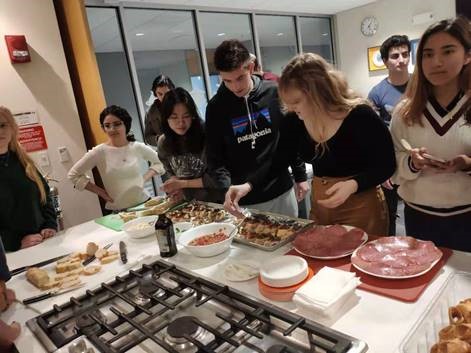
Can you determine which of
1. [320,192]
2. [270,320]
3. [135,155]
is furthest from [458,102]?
[135,155]

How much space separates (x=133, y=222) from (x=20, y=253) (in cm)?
57

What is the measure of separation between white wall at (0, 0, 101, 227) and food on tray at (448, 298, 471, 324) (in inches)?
113

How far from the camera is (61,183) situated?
292 cm

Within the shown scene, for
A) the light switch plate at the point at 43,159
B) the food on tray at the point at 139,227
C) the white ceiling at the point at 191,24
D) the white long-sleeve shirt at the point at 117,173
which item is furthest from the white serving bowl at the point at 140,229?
the white ceiling at the point at 191,24

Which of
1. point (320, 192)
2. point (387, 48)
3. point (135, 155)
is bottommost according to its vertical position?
point (320, 192)

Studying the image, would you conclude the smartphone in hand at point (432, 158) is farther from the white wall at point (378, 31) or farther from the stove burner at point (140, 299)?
the white wall at point (378, 31)

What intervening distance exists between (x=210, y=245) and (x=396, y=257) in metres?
0.61

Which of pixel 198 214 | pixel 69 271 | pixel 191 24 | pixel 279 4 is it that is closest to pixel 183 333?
pixel 69 271

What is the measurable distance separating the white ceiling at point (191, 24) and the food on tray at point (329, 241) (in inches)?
141

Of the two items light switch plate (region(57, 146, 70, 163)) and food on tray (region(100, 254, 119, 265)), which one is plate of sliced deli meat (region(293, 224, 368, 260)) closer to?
food on tray (region(100, 254, 119, 265))

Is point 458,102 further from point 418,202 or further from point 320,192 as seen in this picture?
point 320,192

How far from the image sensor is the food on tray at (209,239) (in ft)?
4.38


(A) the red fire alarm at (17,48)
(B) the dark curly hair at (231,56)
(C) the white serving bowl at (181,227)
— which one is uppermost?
(A) the red fire alarm at (17,48)

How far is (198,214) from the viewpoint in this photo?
1.78 meters
